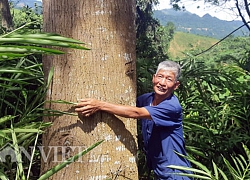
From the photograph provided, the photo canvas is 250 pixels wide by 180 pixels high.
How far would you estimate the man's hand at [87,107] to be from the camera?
143cm

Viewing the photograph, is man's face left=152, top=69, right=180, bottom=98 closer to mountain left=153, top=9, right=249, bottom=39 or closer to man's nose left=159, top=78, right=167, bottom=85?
man's nose left=159, top=78, right=167, bottom=85

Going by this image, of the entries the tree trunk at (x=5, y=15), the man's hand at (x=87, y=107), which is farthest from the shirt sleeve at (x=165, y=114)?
the tree trunk at (x=5, y=15)

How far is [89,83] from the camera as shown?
1.48 metres

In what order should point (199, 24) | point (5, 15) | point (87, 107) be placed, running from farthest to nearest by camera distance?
point (199, 24)
point (5, 15)
point (87, 107)

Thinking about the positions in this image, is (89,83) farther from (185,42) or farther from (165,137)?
(185,42)

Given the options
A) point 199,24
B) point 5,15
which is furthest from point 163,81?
point 199,24

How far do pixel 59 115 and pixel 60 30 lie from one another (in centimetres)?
39

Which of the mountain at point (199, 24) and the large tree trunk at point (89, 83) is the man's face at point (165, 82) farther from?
the mountain at point (199, 24)

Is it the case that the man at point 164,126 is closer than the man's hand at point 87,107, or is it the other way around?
the man's hand at point 87,107

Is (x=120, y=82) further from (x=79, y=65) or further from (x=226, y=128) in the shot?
(x=226, y=128)

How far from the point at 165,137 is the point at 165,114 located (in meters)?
0.16

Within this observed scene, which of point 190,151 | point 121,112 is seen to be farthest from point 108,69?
point 190,151

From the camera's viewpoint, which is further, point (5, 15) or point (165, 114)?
point (5, 15)

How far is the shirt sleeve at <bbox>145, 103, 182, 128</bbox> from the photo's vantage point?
6.01 feet
